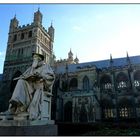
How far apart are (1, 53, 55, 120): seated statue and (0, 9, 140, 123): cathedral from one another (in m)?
23.6

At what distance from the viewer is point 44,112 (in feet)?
19.4

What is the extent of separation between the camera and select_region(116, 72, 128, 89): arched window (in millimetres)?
35884

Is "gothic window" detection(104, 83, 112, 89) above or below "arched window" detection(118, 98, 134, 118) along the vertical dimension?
above

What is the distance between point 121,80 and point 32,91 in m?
32.9

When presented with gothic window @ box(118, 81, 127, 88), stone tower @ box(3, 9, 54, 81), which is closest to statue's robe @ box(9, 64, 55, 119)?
gothic window @ box(118, 81, 127, 88)

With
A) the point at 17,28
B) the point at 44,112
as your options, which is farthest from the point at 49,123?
the point at 17,28

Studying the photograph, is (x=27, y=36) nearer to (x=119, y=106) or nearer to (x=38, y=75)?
(x=119, y=106)

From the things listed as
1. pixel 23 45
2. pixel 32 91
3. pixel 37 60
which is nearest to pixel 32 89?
pixel 32 91

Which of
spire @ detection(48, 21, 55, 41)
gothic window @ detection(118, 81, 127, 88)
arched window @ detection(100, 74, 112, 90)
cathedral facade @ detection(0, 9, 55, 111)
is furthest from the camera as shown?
spire @ detection(48, 21, 55, 41)

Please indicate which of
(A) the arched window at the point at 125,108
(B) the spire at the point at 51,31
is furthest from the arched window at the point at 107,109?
(B) the spire at the point at 51,31

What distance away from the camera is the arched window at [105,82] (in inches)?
1455

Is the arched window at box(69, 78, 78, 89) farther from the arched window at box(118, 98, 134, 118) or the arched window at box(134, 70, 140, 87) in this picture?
the arched window at box(134, 70, 140, 87)

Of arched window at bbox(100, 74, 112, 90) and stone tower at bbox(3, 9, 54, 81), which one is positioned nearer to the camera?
arched window at bbox(100, 74, 112, 90)

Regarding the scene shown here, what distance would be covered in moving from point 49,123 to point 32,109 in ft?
3.05
